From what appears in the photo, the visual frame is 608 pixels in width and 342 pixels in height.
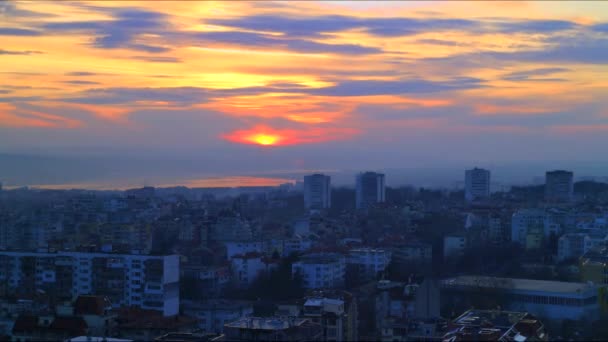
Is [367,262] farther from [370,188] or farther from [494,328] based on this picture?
[370,188]

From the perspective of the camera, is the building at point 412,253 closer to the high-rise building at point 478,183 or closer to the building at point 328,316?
the building at point 328,316

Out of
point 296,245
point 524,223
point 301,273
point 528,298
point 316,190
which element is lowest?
point 528,298

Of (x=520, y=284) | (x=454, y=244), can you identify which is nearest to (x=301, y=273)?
(x=520, y=284)

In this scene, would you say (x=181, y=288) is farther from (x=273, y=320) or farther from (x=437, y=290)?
(x=273, y=320)

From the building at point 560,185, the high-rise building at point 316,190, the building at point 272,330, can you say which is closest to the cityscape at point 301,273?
the building at point 272,330

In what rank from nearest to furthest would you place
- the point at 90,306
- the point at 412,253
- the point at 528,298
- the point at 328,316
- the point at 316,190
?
the point at 328,316 < the point at 90,306 < the point at 528,298 < the point at 412,253 < the point at 316,190
